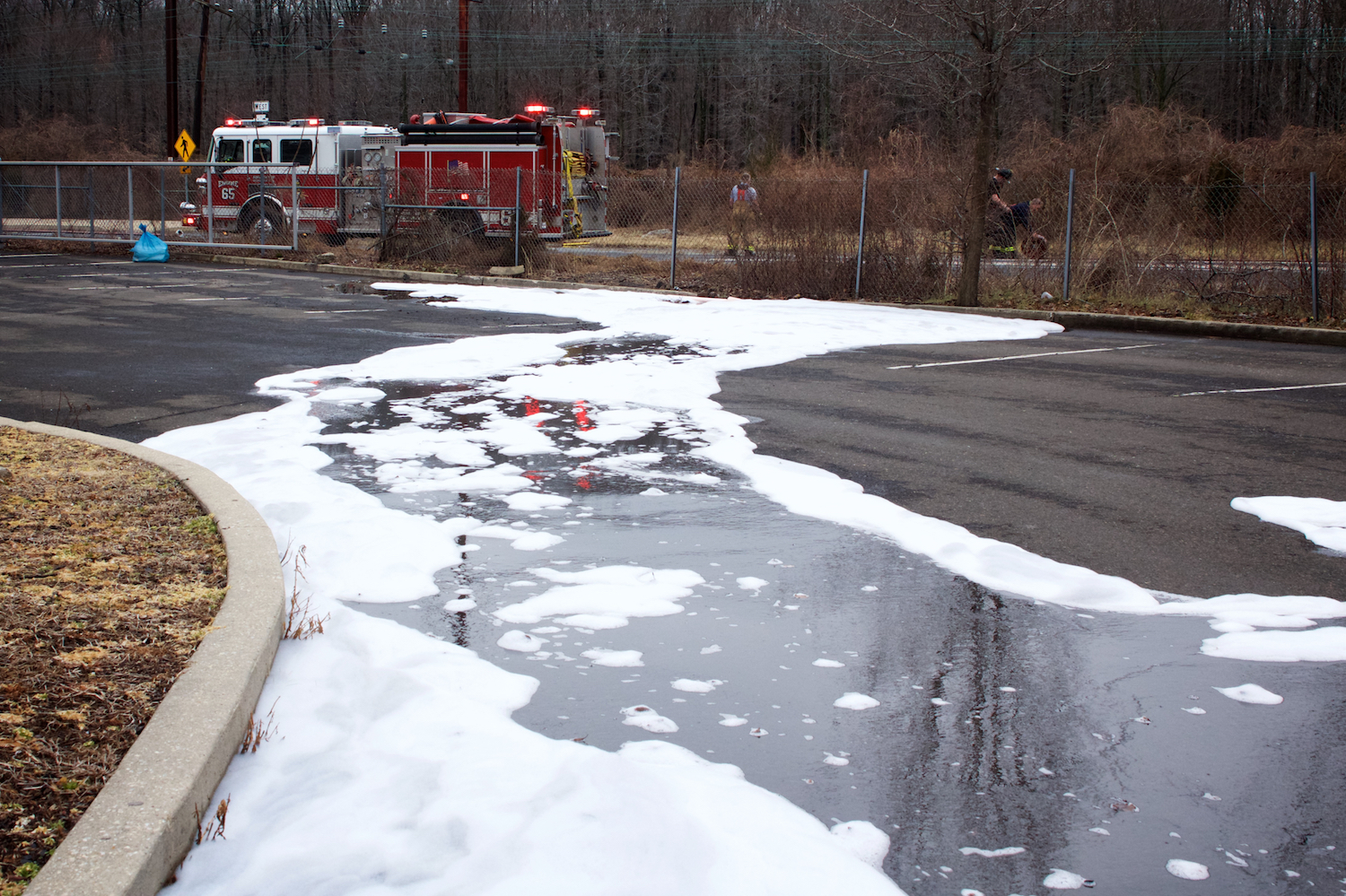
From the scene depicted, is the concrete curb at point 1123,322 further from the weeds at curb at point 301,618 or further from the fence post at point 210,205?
the weeds at curb at point 301,618

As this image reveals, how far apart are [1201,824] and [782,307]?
43.9 feet

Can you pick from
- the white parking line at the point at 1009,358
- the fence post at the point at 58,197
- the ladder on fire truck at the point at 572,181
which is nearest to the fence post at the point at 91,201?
the fence post at the point at 58,197

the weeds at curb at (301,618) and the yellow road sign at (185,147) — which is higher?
the yellow road sign at (185,147)

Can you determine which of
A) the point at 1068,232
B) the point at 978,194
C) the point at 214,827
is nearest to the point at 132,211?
the point at 978,194

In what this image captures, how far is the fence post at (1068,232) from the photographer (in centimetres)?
1555

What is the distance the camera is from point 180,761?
9.21 feet

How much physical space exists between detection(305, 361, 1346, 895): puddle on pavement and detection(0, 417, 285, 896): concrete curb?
0.61 metres

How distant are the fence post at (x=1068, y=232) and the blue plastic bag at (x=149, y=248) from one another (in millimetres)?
18096

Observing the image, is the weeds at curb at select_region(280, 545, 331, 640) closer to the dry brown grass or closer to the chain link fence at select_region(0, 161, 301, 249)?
the dry brown grass

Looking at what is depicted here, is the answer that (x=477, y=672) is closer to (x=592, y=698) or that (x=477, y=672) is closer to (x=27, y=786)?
(x=592, y=698)

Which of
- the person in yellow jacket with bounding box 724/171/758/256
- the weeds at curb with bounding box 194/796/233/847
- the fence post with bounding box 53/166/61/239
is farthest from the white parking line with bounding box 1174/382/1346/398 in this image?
the fence post with bounding box 53/166/61/239

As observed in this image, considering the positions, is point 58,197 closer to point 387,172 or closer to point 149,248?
point 149,248

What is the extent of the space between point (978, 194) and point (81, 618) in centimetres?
1419

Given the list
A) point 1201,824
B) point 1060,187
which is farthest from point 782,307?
point 1201,824
